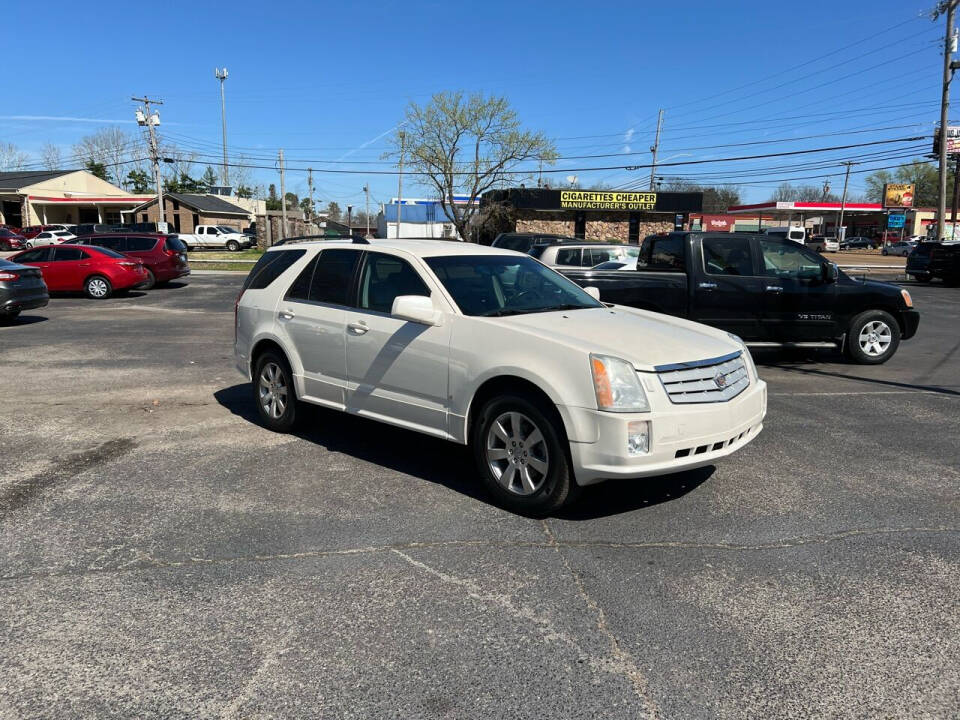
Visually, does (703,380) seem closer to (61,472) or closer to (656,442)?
(656,442)

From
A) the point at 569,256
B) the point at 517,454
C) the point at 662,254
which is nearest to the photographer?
the point at 517,454

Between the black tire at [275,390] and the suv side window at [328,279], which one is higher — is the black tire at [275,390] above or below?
below

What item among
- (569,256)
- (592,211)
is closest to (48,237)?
(592,211)

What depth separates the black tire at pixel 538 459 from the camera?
4.26 metres

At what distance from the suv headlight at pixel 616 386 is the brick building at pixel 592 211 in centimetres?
4150

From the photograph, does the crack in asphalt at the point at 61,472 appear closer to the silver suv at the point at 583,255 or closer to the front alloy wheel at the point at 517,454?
the front alloy wheel at the point at 517,454

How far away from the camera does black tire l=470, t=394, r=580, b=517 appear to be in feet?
14.0

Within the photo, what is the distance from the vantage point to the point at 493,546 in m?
4.08

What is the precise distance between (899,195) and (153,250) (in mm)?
82400

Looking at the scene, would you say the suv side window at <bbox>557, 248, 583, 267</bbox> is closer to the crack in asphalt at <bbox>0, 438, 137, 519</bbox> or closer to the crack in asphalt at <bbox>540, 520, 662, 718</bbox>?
the crack in asphalt at <bbox>0, 438, 137, 519</bbox>

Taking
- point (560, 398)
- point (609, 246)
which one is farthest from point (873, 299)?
point (560, 398)

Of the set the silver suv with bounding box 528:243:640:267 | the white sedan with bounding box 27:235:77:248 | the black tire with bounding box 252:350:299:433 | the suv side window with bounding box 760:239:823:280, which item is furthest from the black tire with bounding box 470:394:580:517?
the white sedan with bounding box 27:235:77:248

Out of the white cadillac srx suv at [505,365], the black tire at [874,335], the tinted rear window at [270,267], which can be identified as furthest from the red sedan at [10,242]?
the black tire at [874,335]

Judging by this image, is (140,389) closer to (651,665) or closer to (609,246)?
(651,665)
